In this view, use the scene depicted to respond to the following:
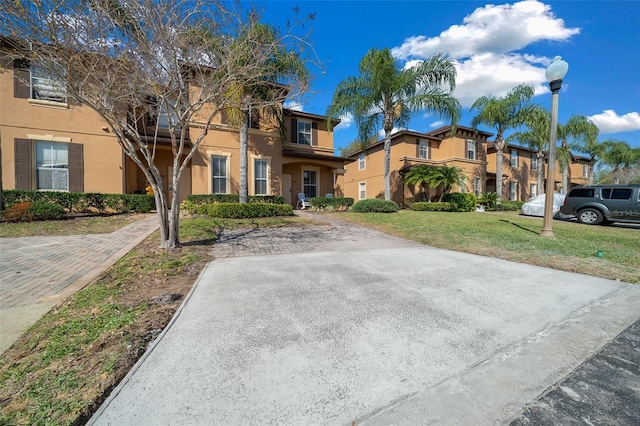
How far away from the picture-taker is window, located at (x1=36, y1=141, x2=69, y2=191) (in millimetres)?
11516

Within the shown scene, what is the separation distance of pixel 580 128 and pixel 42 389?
119 ft

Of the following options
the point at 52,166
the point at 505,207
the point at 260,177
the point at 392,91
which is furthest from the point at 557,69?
the point at 52,166

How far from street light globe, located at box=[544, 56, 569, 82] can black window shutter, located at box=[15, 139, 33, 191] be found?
19.7 metres

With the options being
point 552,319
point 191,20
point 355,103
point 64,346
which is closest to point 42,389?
point 64,346

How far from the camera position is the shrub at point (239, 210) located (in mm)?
11328

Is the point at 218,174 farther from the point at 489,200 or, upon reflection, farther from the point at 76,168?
the point at 489,200

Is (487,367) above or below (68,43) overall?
below

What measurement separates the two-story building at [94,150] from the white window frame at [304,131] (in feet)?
0.23

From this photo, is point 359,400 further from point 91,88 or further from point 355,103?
point 355,103

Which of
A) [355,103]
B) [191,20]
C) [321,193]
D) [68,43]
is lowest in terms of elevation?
[321,193]

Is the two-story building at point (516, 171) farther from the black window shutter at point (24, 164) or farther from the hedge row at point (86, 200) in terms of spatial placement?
the black window shutter at point (24, 164)

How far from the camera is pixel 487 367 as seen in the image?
2.13 meters

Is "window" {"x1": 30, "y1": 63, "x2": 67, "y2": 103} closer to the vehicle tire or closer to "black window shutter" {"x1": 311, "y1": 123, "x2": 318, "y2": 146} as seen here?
"black window shutter" {"x1": 311, "y1": 123, "x2": 318, "y2": 146}

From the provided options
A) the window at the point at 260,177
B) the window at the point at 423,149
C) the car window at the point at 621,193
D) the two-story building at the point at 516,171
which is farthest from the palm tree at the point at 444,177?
the window at the point at 260,177
